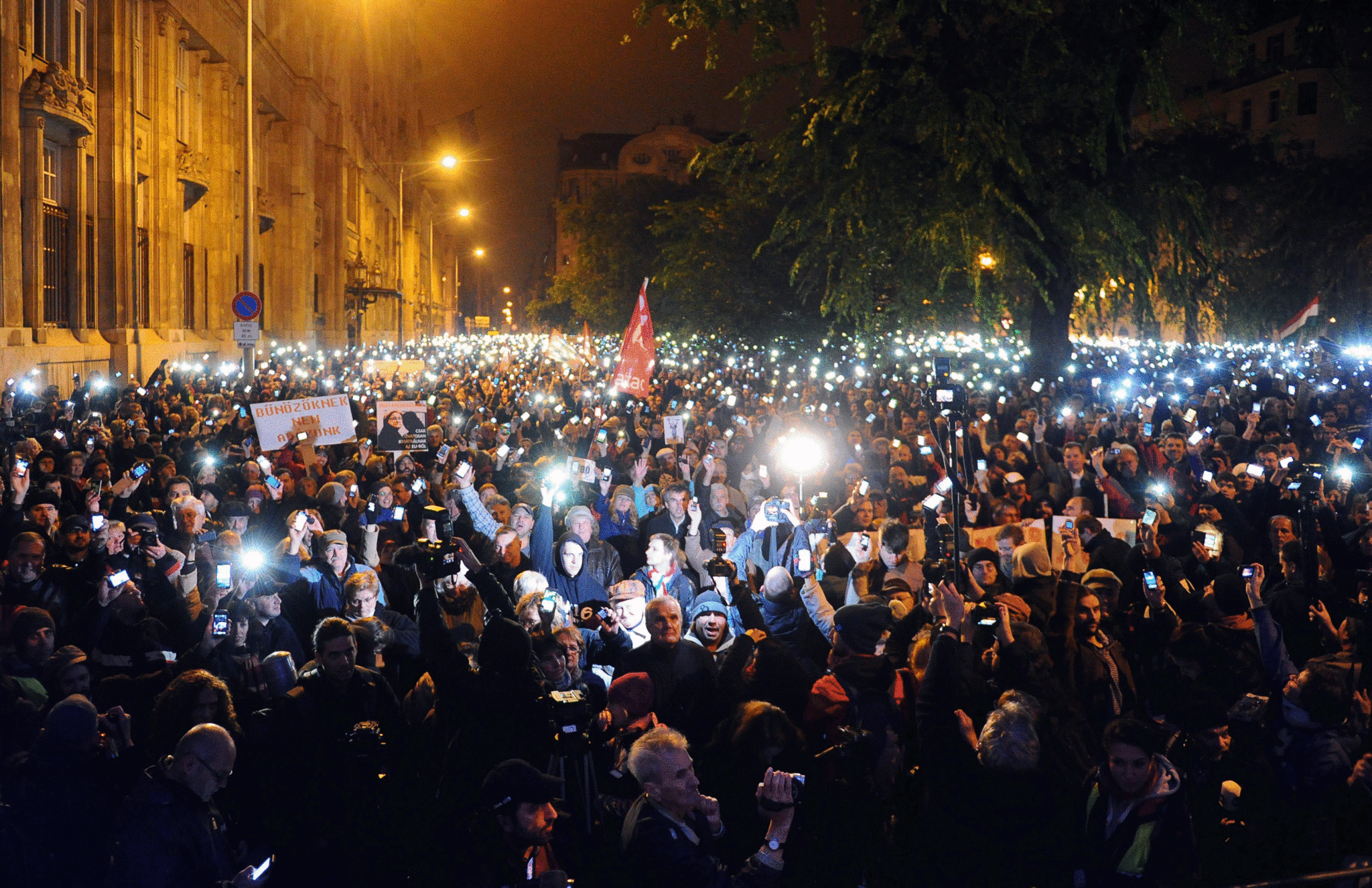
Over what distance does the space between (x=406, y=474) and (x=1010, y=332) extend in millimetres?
16038

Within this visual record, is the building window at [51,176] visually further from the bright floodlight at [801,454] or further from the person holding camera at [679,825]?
the person holding camera at [679,825]

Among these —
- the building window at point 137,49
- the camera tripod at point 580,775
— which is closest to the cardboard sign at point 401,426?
the camera tripod at point 580,775

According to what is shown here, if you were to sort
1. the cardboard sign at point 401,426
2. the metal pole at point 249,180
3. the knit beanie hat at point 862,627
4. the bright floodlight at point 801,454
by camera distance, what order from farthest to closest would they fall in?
the metal pole at point 249,180, the cardboard sign at point 401,426, the bright floodlight at point 801,454, the knit beanie hat at point 862,627

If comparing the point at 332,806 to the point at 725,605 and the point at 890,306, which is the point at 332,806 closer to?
the point at 725,605

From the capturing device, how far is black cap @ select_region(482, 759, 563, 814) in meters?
3.94

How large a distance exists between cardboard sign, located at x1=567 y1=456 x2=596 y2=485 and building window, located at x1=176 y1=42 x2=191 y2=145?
24.4 metres

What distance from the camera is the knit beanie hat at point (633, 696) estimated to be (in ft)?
16.4

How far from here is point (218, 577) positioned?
6.50 meters

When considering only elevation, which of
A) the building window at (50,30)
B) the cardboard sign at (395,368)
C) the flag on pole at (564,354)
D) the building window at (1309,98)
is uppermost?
the building window at (1309,98)

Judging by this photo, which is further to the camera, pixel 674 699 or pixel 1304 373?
pixel 1304 373

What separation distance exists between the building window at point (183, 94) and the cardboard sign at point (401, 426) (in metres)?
22.2

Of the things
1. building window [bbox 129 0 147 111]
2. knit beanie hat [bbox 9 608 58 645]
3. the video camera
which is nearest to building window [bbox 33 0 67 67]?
building window [bbox 129 0 147 111]

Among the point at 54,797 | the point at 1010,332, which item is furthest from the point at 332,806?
the point at 1010,332

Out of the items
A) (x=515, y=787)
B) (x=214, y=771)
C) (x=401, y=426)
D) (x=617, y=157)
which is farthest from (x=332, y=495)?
(x=617, y=157)
